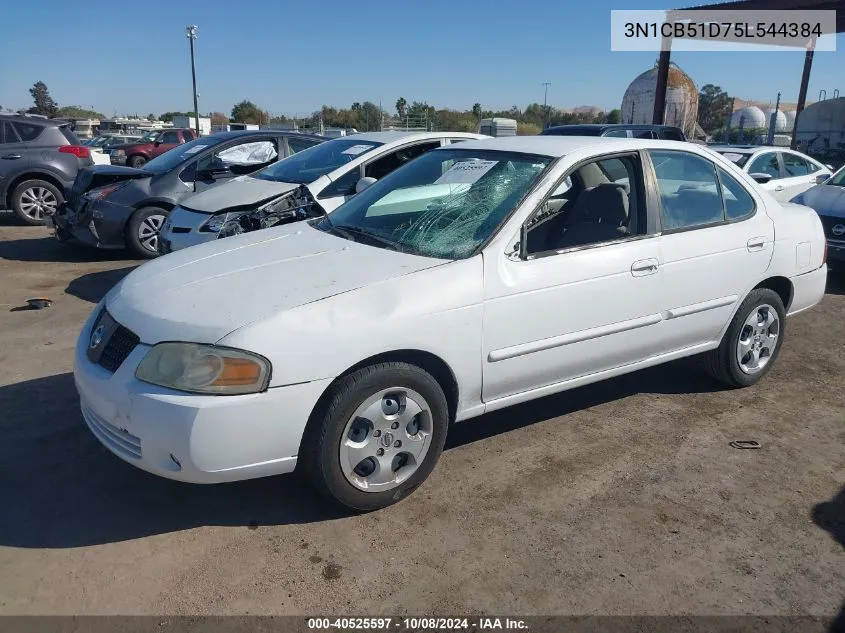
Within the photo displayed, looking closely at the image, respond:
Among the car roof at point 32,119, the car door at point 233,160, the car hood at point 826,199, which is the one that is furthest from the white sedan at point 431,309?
the car roof at point 32,119

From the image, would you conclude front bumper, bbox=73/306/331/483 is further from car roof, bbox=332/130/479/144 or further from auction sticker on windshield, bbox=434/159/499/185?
car roof, bbox=332/130/479/144

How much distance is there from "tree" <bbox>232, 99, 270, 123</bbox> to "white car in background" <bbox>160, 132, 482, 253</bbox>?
5191 centimetres

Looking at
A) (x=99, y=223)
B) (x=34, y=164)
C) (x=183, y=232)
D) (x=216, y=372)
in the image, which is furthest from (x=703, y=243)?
(x=34, y=164)

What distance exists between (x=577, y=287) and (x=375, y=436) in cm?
132

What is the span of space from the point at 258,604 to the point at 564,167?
256 centimetres

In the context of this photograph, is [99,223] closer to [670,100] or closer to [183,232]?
[183,232]

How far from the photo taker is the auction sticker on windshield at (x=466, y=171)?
3816 mm

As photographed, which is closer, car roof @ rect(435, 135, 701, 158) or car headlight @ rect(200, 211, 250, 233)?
car roof @ rect(435, 135, 701, 158)

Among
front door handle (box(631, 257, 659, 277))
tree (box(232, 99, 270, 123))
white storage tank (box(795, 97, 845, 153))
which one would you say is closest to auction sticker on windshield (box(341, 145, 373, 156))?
front door handle (box(631, 257, 659, 277))

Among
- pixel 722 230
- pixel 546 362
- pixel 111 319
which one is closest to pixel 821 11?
pixel 722 230

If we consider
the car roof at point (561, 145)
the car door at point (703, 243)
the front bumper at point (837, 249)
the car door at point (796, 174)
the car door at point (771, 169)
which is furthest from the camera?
the car door at point (796, 174)

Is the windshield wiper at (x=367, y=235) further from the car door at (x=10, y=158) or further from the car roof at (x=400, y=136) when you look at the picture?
the car door at (x=10, y=158)

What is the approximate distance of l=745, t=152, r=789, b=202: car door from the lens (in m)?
9.91

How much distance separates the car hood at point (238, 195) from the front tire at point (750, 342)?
4.19 meters
